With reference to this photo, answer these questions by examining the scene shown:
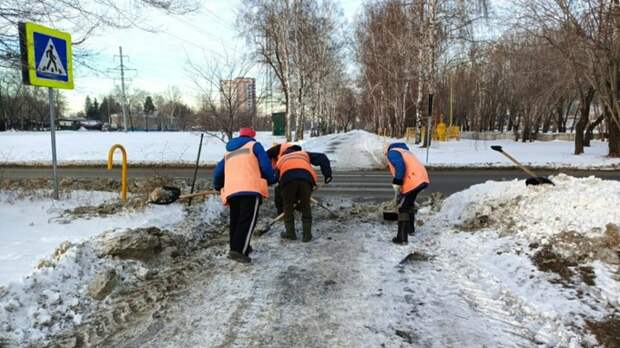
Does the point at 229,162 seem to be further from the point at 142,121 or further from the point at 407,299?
the point at 142,121

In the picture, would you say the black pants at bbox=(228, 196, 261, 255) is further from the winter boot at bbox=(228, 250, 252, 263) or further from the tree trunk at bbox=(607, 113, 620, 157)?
the tree trunk at bbox=(607, 113, 620, 157)

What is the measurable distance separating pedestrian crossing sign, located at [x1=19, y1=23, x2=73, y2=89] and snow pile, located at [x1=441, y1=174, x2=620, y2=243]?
6793 mm

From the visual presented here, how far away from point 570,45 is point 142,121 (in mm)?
120283

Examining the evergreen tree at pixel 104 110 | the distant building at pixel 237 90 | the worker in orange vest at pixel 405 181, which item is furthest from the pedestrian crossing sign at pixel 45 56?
the evergreen tree at pixel 104 110

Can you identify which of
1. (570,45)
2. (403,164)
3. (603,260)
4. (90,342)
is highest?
(570,45)

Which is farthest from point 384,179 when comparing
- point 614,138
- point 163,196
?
point 614,138

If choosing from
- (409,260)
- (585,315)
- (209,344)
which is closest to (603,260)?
(585,315)

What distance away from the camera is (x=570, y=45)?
55.3 feet

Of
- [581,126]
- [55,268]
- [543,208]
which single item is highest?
[581,126]

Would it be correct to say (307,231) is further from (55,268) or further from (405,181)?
(55,268)

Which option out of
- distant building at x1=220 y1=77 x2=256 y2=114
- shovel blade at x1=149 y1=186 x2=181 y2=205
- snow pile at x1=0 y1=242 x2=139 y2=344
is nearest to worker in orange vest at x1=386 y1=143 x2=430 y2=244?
shovel blade at x1=149 y1=186 x2=181 y2=205

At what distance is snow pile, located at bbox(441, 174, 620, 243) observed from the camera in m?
4.69

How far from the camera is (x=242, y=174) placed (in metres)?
4.99

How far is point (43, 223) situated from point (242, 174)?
2904 mm
